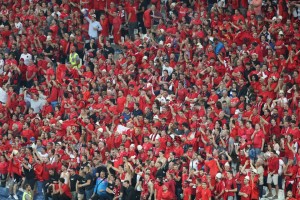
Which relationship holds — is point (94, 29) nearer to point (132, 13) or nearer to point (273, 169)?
point (132, 13)

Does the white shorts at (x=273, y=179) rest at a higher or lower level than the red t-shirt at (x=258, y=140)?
lower

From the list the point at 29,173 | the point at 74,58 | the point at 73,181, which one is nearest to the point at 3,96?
the point at 74,58

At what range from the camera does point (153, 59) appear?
102 ft

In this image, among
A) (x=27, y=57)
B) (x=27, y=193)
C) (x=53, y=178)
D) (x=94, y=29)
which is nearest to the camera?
(x=53, y=178)

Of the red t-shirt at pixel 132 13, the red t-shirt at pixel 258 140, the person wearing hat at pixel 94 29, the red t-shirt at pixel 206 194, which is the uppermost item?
the red t-shirt at pixel 132 13

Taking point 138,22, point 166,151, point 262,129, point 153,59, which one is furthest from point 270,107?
point 138,22

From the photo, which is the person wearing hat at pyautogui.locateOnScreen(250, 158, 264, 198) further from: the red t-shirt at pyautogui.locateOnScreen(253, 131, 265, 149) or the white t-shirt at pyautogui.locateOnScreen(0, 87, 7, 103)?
the white t-shirt at pyautogui.locateOnScreen(0, 87, 7, 103)

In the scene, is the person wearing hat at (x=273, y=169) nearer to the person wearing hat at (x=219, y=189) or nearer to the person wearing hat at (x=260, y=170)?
the person wearing hat at (x=260, y=170)

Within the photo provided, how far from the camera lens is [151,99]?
2961 centimetres

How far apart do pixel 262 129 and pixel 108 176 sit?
390 cm

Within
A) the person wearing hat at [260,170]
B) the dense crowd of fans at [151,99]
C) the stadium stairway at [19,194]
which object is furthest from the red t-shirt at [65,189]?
the person wearing hat at [260,170]

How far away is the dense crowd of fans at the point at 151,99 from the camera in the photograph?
2617 cm

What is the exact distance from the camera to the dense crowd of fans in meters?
26.2

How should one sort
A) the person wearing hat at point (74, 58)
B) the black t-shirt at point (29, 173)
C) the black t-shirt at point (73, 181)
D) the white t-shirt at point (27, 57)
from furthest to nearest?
the white t-shirt at point (27, 57) < the person wearing hat at point (74, 58) < the black t-shirt at point (29, 173) < the black t-shirt at point (73, 181)
